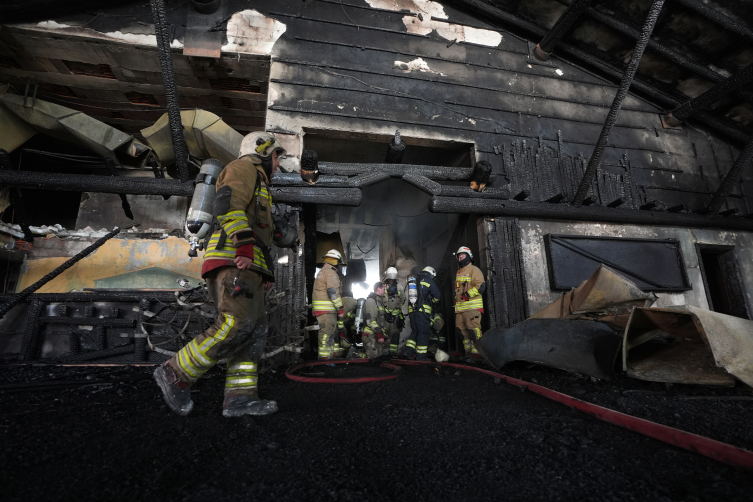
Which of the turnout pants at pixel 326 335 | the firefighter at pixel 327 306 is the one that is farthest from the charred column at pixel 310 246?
the turnout pants at pixel 326 335

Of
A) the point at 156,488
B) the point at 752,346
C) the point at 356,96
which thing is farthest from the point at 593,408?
the point at 356,96

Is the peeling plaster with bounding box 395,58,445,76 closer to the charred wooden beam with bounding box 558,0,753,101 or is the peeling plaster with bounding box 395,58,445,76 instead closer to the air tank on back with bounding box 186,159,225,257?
the charred wooden beam with bounding box 558,0,753,101

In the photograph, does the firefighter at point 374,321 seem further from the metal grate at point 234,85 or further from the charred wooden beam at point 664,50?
the charred wooden beam at point 664,50

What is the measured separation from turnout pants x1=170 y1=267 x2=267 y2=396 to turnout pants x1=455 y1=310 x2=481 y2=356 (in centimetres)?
413

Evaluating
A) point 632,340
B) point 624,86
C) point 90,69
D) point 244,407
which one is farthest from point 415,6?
point 244,407

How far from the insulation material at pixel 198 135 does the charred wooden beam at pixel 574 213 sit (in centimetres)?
362

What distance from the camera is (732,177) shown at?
594cm

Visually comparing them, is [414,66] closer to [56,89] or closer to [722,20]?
[722,20]

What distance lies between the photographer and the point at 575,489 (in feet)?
4.28

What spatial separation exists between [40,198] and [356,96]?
9.81 meters

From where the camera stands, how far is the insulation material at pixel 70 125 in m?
5.77

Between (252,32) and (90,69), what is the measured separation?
3192mm

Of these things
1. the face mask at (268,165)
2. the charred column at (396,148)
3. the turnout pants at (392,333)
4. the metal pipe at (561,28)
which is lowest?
the turnout pants at (392,333)

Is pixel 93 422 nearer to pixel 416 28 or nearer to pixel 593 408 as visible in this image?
pixel 593 408
